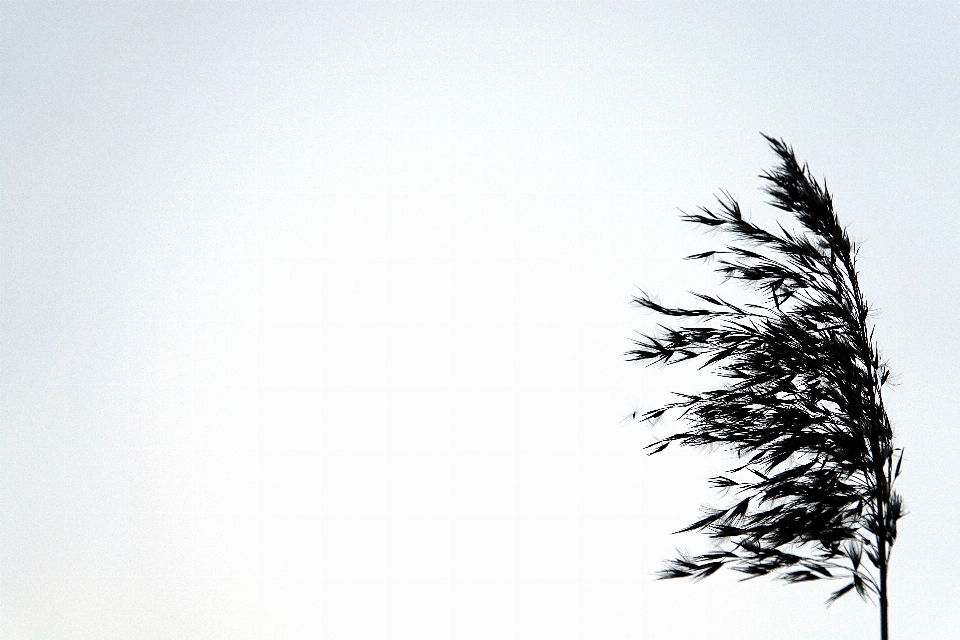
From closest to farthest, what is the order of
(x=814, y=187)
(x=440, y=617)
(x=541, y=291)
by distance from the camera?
(x=814, y=187) → (x=440, y=617) → (x=541, y=291)

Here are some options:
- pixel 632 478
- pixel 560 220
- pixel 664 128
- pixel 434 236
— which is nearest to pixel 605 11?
pixel 664 128

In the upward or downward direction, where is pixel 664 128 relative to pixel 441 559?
upward

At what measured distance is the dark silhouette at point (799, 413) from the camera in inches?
97.9

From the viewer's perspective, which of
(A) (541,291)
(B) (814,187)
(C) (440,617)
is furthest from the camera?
(A) (541,291)

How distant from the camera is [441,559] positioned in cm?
438

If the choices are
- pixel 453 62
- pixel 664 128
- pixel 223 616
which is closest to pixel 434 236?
pixel 453 62

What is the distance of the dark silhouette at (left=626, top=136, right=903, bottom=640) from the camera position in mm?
2486

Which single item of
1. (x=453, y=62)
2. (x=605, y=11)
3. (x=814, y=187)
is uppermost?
(x=605, y=11)

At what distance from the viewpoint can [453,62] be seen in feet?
15.2

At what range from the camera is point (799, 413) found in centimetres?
259

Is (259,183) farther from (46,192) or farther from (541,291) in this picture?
(541,291)

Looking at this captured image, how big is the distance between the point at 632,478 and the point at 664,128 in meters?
1.97

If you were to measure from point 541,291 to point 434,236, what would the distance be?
0.71 metres

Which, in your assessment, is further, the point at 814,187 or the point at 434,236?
the point at 434,236
